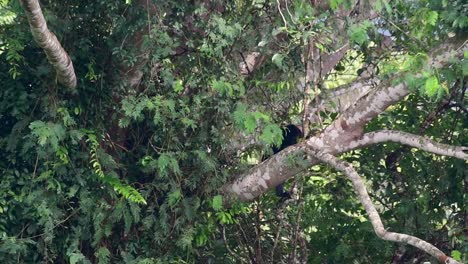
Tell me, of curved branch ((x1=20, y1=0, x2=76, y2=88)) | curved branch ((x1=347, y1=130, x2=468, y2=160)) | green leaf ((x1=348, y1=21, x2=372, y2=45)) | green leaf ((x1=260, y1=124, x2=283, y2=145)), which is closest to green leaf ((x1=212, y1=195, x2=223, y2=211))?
green leaf ((x1=260, y1=124, x2=283, y2=145))

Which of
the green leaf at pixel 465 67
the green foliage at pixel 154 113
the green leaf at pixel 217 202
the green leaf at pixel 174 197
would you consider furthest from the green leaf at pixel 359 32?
the green leaf at pixel 174 197

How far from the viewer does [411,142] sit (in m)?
5.69

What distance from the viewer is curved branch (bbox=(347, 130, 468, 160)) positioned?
5.52 meters

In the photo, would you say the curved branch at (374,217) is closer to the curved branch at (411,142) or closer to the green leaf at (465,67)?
the curved branch at (411,142)

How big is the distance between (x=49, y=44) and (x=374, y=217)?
7.30 feet

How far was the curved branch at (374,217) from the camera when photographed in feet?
16.6

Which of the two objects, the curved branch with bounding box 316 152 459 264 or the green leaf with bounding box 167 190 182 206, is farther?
the green leaf with bounding box 167 190 182 206

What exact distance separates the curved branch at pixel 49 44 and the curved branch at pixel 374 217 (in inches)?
67.9

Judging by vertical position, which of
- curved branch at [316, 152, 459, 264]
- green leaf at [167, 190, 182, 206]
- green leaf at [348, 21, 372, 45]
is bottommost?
green leaf at [167, 190, 182, 206]

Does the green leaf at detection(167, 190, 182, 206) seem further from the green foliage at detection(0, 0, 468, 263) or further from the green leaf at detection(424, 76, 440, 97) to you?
the green leaf at detection(424, 76, 440, 97)

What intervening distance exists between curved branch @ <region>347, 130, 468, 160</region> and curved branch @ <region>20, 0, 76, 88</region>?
1923mm

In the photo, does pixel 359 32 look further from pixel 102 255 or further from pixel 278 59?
pixel 102 255

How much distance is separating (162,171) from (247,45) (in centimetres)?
111

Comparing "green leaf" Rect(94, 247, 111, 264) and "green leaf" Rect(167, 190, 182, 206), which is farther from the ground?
"green leaf" Rect(167, 190, 182, 206)
